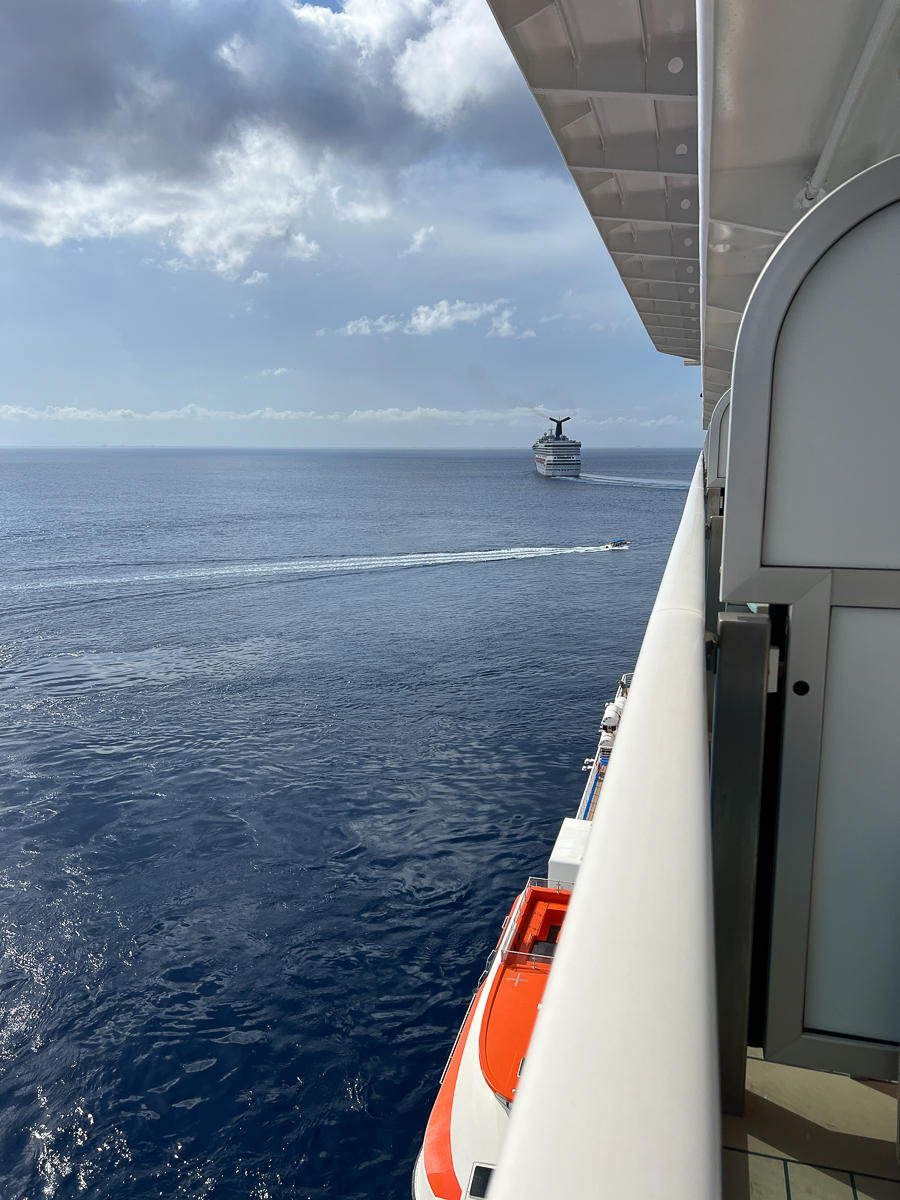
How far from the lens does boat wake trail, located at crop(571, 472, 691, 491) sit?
10859 cm

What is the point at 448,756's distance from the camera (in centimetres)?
2394

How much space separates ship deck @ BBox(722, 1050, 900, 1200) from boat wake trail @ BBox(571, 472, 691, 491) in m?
104

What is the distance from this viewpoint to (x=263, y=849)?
64.0 ft

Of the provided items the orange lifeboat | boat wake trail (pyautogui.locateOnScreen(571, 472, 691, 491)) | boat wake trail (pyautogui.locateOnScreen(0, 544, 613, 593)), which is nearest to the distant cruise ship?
boat wake trail (pyautogui.locateOnScreen(571, 472, 691, 491))

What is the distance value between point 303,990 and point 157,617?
87.9 ft

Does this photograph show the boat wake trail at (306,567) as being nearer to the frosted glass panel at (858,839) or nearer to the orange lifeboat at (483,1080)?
the orange lifeboat at (483,1080)

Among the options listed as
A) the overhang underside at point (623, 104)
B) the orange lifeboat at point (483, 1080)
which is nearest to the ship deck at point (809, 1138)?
the overhang underside at point (623, 104)

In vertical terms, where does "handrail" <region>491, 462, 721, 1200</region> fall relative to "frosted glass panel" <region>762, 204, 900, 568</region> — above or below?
below

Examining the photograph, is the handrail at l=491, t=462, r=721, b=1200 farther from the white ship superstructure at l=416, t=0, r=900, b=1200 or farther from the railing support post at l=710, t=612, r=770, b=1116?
the railing support post at l=710, t=612, r=770, b=1116

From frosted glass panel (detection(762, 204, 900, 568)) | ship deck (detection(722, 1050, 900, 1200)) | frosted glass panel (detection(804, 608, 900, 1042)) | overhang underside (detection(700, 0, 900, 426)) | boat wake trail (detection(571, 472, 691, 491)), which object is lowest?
boat wake trail (detection(571, 472, 691, 491))

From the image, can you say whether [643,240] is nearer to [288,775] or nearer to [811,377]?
[811,377]

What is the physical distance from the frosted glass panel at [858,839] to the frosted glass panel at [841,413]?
16 cm

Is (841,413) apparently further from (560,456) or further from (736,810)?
(560,456)

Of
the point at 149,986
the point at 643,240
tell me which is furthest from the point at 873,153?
the point at 149,986
